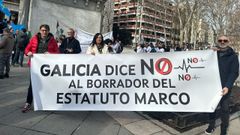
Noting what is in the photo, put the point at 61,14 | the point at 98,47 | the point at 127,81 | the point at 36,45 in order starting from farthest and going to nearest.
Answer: the point at 61,14, the point at 98,47, the point at 36,45, the point at 127,81

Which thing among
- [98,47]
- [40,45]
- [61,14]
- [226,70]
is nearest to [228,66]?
[226,70]

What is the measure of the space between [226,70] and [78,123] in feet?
9.34

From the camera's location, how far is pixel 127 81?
18.2ft

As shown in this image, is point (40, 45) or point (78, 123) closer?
point (78, 123)

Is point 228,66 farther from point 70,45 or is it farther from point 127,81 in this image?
point 70,45

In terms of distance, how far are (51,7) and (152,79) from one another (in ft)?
62.5

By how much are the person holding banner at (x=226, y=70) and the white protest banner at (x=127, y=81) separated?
0.54ft

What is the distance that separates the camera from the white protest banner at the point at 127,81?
5.42 m

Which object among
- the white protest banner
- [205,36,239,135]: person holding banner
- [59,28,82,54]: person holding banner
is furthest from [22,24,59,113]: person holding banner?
[205,36,239,135]: person holding banner

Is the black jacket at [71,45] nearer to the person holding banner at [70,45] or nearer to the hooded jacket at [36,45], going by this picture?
the person holding banner at [70,45]

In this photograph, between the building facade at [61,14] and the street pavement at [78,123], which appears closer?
the street pavement at [78,123]

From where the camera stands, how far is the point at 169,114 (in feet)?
20.1

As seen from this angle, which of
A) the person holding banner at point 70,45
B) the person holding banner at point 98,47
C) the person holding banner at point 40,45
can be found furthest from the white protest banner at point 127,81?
the person holding banner at point 70,45

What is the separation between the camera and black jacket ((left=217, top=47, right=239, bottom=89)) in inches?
199
